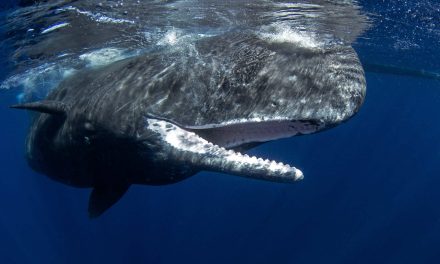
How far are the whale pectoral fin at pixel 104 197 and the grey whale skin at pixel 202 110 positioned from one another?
0.02 meters

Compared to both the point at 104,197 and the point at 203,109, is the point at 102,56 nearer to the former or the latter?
the point at 104,197

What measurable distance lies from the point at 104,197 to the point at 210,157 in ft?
10.5

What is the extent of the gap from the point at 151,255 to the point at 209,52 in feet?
70.7

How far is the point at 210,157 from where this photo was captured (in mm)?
4840

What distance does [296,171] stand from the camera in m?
4.54

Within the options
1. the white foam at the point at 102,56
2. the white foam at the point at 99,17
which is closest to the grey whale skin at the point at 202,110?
the white foam at the point at 99,17

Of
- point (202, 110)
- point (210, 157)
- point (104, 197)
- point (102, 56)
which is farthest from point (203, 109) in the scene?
point (102, 56)

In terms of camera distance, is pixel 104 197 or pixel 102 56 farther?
Answer: pixel 102 56

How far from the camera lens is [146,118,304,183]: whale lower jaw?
179 inches

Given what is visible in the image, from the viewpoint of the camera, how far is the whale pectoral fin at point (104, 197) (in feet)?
22.9

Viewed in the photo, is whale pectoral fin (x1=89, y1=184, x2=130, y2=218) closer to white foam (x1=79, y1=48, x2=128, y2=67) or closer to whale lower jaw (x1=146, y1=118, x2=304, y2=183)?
whale lower jaw (x1=146, y1=118, x2=304, y2=183)

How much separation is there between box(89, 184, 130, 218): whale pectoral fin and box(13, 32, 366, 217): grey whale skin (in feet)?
0.06

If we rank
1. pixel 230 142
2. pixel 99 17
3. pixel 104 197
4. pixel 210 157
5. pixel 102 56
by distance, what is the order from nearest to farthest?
pixel 210 157 < pixel 230 142 < pixel 104 197 < pixel 99 17 < pixel 102 56

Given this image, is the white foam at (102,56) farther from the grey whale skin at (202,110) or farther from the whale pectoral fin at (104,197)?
the whale pectoral fin at (104,197)
